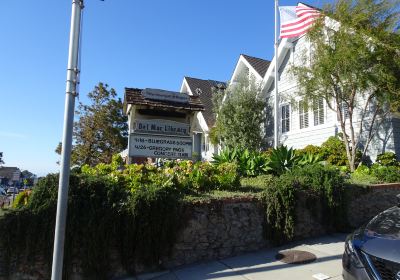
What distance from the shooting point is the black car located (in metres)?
3.21

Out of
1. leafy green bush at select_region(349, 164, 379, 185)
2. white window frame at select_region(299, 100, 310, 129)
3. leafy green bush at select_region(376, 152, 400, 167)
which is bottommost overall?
leafy green bush at select_region(349, 164, 379, 185)

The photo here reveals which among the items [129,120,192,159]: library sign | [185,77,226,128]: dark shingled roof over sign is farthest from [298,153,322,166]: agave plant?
[185,77,226,128]: dark shingled roof over sign

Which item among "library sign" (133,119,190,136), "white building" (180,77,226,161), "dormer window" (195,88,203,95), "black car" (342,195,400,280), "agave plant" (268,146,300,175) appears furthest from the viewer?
"dormer window" (195,88,203,95)

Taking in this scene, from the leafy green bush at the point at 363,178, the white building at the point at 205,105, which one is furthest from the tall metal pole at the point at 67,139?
the white building at the point at 205,105

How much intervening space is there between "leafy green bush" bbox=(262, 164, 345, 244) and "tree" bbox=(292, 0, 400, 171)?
4.41m

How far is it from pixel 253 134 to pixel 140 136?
11968 mm

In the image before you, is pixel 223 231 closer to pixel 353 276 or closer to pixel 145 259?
pixel 145 259

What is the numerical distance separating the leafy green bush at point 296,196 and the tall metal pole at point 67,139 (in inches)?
160

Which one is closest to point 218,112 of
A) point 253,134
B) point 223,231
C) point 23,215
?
point 253,134

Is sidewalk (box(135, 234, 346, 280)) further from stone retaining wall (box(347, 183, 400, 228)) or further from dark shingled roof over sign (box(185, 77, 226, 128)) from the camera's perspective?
dark shingled roof over sign (box(185, 77, 226, 128))

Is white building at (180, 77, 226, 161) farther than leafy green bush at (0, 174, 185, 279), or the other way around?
white building at (180, 77, 226, 161)

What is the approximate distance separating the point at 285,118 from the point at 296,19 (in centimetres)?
508

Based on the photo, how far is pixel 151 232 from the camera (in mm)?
5742

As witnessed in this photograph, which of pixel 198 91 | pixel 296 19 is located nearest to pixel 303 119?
pixel 296 19
